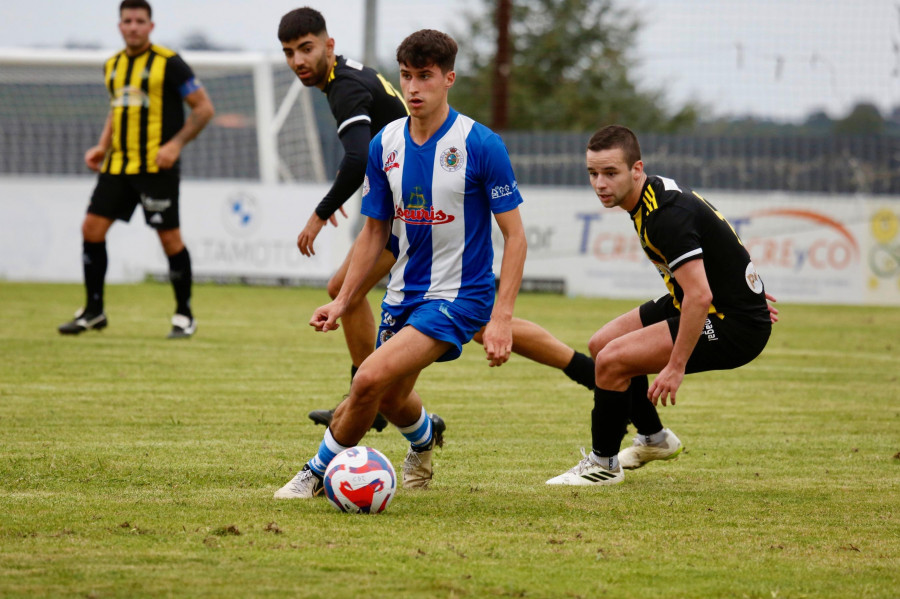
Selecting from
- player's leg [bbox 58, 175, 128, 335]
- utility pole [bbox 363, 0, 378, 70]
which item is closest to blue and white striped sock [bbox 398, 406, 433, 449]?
player's leg [bbox 58, 175, 128, 335]

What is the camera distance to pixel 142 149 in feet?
31.2

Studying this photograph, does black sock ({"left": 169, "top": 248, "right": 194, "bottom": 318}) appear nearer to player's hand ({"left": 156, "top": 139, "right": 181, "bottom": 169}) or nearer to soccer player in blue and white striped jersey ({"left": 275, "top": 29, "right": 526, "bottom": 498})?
player's hand ({"left": 156, "top": 139, "right": 181, "bottom": 169})

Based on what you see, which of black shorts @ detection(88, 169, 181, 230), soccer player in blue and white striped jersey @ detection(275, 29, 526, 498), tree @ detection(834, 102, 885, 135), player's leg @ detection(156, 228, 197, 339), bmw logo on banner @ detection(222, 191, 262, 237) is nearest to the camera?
soccer player in blue and white striped jersey @ detection(275, 29, 526, 498)

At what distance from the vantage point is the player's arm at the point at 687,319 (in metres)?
4.56

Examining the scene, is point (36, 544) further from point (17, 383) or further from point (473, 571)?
point (17, 383)

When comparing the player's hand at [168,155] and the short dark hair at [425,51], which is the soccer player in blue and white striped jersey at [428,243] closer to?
the short dark hair at [425,51]

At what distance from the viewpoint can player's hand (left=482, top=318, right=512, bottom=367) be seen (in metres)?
4.21

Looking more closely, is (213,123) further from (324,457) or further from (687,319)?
(687,319)

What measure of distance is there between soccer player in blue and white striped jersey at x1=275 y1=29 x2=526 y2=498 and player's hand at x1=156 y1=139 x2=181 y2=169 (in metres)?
5.11

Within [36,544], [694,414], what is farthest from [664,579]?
[694,414]

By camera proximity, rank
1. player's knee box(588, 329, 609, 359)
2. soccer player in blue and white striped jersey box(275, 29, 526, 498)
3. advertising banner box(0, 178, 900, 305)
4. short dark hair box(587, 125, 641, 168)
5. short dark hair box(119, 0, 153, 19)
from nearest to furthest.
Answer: soccer player in blue and white striped jersey box(275, 29, 526, 498)
short dark hair box(587, 125, 641, 168)
player's knee box(588, 329, 609, 359)
short dark hair box(119, 0, 153, 19)
advertising banner box(0, 178, 900, 305)

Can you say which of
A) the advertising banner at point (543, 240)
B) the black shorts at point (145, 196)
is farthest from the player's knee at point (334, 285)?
the advertising banner at point (543, 240)

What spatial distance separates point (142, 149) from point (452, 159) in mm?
5732

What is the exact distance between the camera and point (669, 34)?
1986cm
